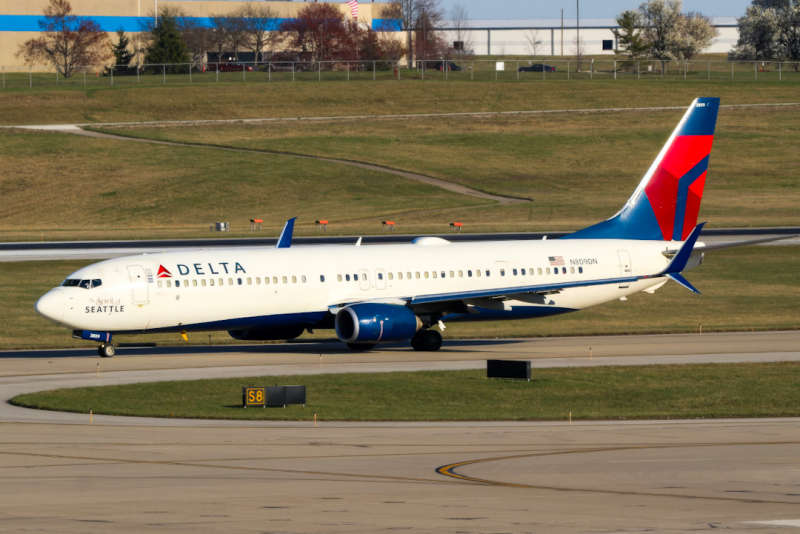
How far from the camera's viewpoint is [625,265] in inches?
1967

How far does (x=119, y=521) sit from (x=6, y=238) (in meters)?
74.4

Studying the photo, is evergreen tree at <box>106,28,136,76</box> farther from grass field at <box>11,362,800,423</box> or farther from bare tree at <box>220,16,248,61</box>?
grass field at <box>11,362,800,423</box>

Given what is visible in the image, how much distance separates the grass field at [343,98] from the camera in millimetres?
139625

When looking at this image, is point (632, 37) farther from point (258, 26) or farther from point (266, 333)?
point (266, 333)

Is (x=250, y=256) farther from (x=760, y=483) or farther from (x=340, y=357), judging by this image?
(x=760, y=483)

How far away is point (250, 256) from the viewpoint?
145 feet

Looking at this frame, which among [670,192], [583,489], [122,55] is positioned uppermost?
[122,55]

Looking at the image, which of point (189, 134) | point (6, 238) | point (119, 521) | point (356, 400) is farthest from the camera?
point (189, 134)

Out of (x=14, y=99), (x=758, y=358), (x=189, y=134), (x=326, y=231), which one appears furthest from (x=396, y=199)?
(x=758, y=358)

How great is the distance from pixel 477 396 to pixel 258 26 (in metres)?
150

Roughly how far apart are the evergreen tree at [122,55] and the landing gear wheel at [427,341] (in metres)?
131

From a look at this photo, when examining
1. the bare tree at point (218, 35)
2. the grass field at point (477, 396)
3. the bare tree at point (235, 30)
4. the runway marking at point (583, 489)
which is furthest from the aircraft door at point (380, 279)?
the bare tree at point (218, 35)

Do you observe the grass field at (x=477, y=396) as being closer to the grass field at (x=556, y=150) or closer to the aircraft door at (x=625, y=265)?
the aircraft door at (x=625, y=265)

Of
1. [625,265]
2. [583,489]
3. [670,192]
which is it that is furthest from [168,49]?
[583,489]
